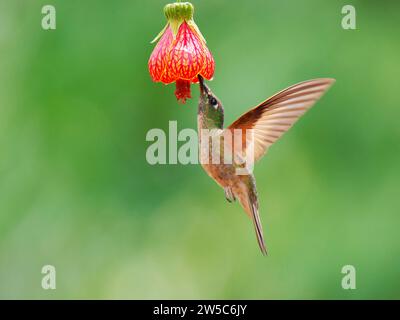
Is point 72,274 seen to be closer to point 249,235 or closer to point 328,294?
point 249,235

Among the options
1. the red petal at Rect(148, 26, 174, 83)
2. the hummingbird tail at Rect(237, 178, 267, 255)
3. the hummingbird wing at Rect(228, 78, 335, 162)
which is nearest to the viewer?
the hummingbird wing at Rect(228, 78, 335, 162)

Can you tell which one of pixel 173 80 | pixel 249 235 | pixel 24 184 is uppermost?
pixel 173 80

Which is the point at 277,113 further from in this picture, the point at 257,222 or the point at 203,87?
the point at 257,222

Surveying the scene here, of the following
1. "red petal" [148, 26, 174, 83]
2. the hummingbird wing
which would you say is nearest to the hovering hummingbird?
the hummingbird wing

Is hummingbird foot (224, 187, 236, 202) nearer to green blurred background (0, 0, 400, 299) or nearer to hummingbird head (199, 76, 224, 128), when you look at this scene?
hummingbird head (199, 76, 224, 128)

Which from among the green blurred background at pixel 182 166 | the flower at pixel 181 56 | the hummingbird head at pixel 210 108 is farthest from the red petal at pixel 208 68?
the green blurred background at pixel 182 166

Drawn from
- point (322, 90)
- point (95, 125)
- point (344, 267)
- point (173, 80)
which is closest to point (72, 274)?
point (95, 125)

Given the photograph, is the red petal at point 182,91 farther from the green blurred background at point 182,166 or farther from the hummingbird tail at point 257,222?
the green blurred background at point 182,166
